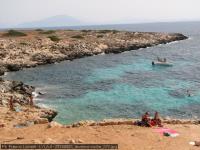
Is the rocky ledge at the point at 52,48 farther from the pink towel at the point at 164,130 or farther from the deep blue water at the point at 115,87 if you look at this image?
the pink towel at the point at 164,130

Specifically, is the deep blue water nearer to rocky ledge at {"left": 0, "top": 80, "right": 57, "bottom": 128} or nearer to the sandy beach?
rocky ledge at {"left": 0, "top": 80, "right": 57, "bottom": 128}

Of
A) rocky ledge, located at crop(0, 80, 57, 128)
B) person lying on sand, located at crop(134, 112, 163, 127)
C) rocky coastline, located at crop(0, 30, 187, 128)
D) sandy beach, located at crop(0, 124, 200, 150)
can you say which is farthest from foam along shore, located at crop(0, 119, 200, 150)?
rocky ledge, located at crop(0, 80, 57, 128)

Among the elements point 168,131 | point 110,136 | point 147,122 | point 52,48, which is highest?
point 52,48

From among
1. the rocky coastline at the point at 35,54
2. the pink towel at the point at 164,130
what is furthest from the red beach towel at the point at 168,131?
the rocky coastline at the point at 35,54

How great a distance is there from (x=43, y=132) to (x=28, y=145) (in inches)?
166

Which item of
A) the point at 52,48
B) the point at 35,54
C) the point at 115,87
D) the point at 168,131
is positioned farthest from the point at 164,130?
the point at 52,48

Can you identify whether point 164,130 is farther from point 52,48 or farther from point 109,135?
point 52,48

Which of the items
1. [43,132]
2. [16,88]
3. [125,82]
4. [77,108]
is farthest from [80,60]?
[43,132]

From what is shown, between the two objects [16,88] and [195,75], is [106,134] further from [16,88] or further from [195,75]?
[195,75]

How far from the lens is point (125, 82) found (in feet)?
184

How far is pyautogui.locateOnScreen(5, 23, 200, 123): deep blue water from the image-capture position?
3997 cm

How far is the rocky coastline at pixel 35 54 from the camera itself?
109 feet

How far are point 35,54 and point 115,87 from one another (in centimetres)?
3199

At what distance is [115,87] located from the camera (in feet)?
171
